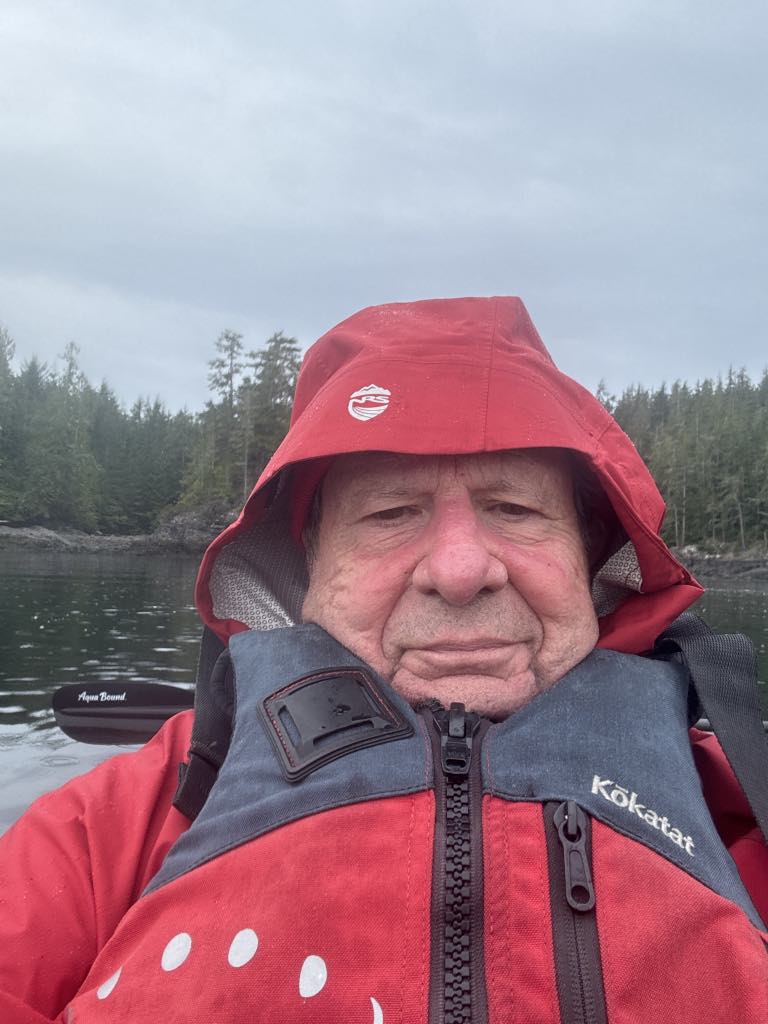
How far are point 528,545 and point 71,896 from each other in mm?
1290

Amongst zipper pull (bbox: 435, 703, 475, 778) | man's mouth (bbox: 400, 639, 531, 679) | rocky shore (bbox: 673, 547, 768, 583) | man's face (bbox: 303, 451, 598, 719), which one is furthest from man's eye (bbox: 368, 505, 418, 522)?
rocky shore (bbox: 673, 547, 768, 583)

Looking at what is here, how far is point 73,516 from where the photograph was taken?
57375 millimetres

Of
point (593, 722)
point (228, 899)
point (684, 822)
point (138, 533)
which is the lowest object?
point (138, 533)

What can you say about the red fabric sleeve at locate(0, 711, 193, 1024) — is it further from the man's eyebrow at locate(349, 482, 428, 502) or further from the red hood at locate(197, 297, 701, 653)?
the man's eyebrow at locate(349, 482, 428, 502)

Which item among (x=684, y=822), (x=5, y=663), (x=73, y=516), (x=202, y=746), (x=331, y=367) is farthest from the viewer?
(x=73, y=516)

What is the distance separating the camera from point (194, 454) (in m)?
62.7

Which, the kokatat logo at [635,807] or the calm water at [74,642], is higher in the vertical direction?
the kokatat logo at [635,807]

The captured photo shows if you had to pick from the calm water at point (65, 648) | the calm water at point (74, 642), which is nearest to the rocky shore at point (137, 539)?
the calm water at point (74, 642)

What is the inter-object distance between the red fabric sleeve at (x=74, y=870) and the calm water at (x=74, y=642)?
2.08 metres

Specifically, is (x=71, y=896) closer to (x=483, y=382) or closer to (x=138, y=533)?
(x=483, y=382)

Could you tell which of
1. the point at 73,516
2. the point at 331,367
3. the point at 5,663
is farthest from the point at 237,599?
the point at 73,516

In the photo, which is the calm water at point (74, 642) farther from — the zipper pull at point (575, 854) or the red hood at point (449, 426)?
the zipper pull at point (575, 854)

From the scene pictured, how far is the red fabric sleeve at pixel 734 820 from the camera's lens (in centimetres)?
177

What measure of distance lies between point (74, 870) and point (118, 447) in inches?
2818
